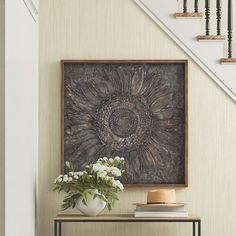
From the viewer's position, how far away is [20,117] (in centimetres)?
470

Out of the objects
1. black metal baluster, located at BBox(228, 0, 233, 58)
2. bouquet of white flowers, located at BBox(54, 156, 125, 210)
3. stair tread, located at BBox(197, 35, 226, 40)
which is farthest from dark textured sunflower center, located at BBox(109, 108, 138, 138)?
black metal baluster, located at BBox(228, 0, 233, 58)

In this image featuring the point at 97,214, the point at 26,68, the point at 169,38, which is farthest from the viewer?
the point at 169,38

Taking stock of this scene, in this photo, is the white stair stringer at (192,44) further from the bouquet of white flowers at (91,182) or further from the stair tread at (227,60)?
the bouquet of white flowers at (91,182)

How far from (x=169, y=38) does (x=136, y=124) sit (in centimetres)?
67

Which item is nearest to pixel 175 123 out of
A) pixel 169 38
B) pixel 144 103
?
pixel 144 103

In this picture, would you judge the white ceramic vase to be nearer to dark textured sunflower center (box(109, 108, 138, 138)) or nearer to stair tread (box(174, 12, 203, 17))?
dark textured sunflower center (box(109, 108, 138, 138))

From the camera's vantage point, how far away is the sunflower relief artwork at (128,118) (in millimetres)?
5648

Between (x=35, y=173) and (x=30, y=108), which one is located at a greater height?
(x=30, y=108)

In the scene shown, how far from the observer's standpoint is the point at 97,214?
211 inches

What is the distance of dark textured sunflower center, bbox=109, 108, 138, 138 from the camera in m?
5.67

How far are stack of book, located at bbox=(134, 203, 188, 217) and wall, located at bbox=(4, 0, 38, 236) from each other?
29.5 inches

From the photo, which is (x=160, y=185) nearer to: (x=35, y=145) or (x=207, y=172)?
(x=207, y=172)

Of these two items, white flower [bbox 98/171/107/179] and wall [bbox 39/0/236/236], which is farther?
wall [bbox 39/0/236/236]

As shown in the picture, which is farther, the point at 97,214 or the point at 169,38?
the point at 169,38
